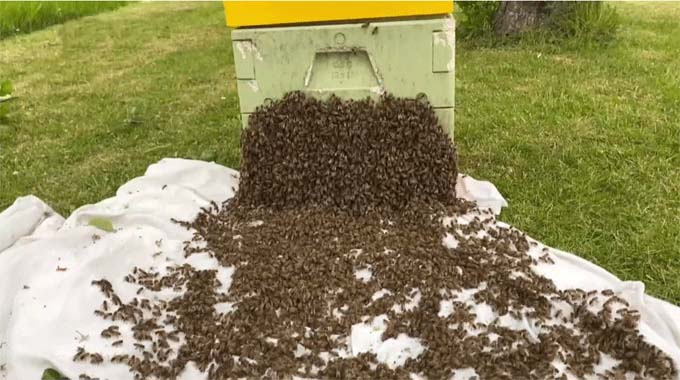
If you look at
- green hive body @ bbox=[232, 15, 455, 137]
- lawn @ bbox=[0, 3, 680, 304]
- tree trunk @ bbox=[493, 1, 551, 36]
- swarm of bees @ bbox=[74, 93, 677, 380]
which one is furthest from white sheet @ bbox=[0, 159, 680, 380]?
tree trunk @ bbox=[493, 1, 551, 36]

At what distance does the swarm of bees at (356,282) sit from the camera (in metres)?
2.45

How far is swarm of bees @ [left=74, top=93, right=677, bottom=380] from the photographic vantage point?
2.45 metres

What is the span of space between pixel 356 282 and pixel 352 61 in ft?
3.87

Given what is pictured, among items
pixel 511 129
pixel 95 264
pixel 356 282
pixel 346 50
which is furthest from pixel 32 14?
pixel 356 282

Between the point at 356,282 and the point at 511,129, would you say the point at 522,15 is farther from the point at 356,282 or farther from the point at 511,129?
the point at 356,282

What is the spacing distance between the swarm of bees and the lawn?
54 cm

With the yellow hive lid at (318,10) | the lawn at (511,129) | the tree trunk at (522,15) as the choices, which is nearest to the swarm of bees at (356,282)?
the yellow hive lid at (318,10)

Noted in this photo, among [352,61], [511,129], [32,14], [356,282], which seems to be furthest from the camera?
[32,14]

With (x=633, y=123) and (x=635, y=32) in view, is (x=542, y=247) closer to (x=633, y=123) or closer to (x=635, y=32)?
(x=633, y=123)

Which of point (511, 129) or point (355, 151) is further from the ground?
point (355, 151)

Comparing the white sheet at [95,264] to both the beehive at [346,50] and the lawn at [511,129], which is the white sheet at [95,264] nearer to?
the lawn at [511,129]

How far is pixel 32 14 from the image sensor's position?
918 cm

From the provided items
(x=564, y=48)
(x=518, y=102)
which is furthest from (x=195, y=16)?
(x=518, y=102)

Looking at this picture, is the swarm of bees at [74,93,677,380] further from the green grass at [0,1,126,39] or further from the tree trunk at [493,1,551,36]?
the green grass at [0,1,126,39]
